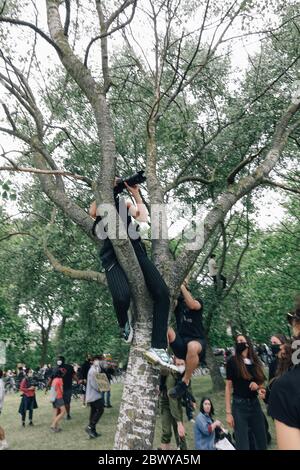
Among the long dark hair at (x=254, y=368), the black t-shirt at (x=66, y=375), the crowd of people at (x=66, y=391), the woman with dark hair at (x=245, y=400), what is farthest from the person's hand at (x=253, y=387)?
the black t-shirt at (x=66, y=375)

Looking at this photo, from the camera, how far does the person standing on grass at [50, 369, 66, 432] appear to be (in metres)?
11.3

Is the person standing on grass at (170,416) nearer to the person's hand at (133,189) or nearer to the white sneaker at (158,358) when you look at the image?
the white sneaker at (158,358)

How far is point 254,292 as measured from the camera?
879 inches

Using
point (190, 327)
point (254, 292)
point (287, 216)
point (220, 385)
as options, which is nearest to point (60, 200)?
point (190, 327)

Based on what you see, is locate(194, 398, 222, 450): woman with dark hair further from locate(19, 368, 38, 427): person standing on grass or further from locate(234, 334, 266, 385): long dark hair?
locate(19, 368, 38, 427): person standing on grass

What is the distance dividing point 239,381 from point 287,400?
4.12 m

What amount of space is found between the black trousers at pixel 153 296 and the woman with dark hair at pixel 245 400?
7.03 ft

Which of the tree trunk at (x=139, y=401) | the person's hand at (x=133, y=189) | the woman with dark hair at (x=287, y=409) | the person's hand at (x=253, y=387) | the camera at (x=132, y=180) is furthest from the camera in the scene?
the person's hand at (x=253, y=387)

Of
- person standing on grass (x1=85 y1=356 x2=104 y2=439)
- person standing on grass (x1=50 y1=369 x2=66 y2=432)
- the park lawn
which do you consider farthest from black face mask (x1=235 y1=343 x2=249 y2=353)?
person standing on grass (x1=50 y1=369 x2=66 y2=432)

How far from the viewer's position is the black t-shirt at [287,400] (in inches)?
73.4

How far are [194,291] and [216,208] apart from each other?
30.8 feet

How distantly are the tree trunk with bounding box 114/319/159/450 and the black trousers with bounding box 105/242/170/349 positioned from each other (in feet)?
0.44

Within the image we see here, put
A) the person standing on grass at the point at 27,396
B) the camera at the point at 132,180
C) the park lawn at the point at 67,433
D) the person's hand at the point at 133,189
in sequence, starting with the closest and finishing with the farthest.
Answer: the camera at the point at 132,180, the person's hand at the point at 133,189, the park lawn at the point at 67,433, the person standing on grass at the point at 27,396
